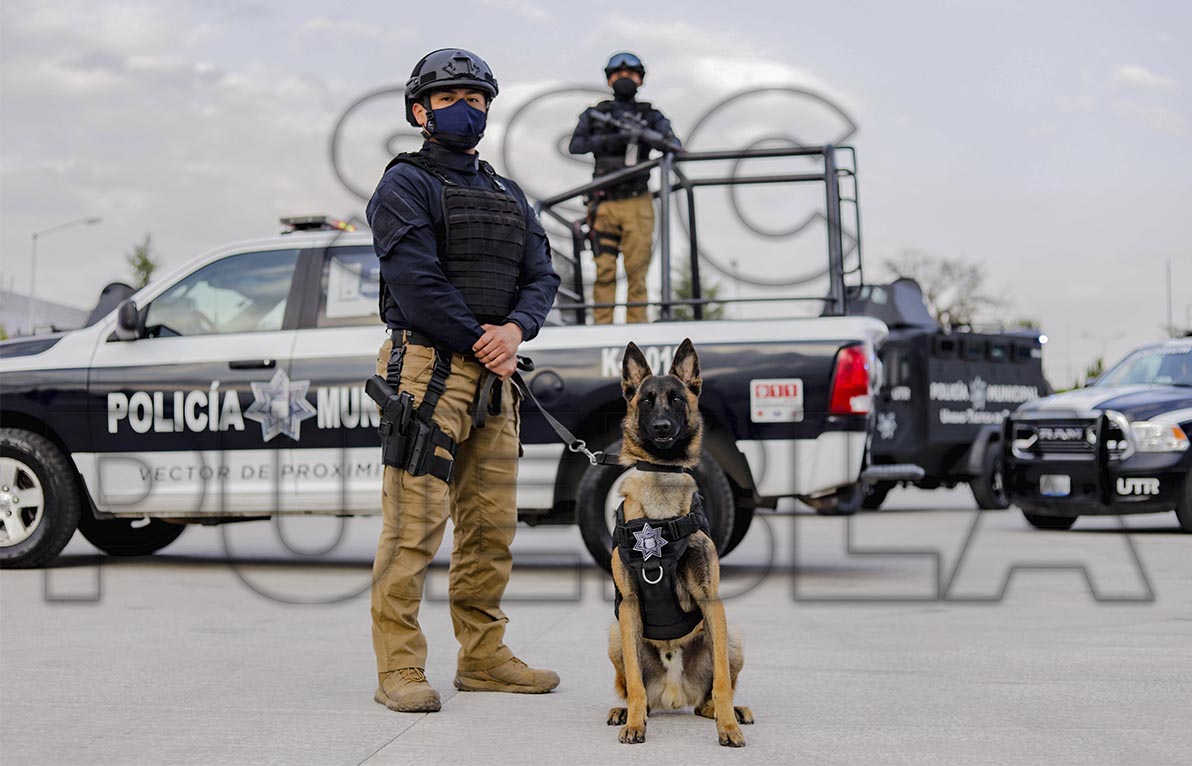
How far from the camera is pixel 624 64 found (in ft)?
29.9

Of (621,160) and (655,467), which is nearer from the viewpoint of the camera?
(655,467)

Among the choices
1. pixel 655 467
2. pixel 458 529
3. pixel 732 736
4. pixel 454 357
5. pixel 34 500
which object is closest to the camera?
pixel 732 736

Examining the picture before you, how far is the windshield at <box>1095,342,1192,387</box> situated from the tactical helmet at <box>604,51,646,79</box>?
6.09 meters

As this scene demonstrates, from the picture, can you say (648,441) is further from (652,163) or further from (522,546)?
(522,546)

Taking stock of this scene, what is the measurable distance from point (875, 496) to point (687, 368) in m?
11.5

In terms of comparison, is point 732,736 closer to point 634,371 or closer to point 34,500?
point 634,371

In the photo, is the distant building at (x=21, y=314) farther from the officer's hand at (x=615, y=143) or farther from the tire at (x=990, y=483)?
the officer's hand at (x=615, y=143)

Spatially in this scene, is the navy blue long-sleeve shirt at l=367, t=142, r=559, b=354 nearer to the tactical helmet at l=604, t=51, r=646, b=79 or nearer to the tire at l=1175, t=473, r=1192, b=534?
the tactical helmet at l=604, t=51, r=646, b=79

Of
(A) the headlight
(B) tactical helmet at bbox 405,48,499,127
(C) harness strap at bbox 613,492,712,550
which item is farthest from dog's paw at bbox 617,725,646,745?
(A) the headlight

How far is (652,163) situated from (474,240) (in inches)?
152

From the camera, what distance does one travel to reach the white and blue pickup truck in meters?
7.75

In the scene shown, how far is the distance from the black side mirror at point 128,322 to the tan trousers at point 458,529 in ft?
12.3

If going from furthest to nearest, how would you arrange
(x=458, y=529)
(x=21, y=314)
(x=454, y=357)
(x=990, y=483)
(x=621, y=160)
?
(x=21, y=314), (x=990, y=483), (x=621, y=160), (x=458, y=529), (x=454, y=357)

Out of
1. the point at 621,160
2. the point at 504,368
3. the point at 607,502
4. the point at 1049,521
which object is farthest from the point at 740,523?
the point at 1049,521
